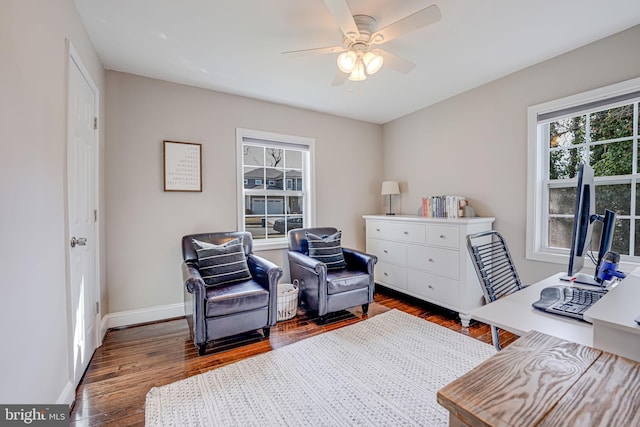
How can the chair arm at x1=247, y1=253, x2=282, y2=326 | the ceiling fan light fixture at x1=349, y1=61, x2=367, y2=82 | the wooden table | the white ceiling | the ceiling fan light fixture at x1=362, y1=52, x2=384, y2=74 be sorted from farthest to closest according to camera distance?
the chair arm at x1=247, y1=253, x2=282, y2=326 < the ceiling fan light fixture at x1=349, y1=61, x2=367, y2=82 < the ceiling fan light fixture at x1=362, y1=52, x2=384, y2=74 < the white ceiling < the wooden table

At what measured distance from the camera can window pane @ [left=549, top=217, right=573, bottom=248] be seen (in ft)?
8.69

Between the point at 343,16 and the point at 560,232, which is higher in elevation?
the point at 343,16

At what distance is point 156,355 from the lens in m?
2.32

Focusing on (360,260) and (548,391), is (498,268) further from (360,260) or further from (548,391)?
(360,260)

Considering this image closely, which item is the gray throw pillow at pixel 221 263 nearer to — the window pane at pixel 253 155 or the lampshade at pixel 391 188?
the window pane at pixel 253 155

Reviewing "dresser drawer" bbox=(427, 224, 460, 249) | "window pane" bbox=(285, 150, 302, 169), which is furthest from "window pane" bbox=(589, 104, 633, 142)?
"window pane" bbox=(285, 150, 302, 169)

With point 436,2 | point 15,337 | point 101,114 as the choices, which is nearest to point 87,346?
point 15,337

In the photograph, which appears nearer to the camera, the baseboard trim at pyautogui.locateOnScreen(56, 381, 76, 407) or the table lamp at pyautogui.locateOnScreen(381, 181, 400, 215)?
the baseboard trim at pyautogui.locateOnScreen(56, 381, 76, 407)

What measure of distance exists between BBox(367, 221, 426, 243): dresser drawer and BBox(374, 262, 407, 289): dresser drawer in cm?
36

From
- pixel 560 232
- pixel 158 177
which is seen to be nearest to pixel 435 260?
pixel 560 232

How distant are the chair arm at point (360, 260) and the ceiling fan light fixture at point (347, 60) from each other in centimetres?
188

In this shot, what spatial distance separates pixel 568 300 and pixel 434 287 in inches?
74.8

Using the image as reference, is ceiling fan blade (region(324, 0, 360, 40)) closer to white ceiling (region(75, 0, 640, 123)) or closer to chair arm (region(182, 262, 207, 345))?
white ceiling (region(75, 0, 640, 123))

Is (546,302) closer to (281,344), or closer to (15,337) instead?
(281,344)
